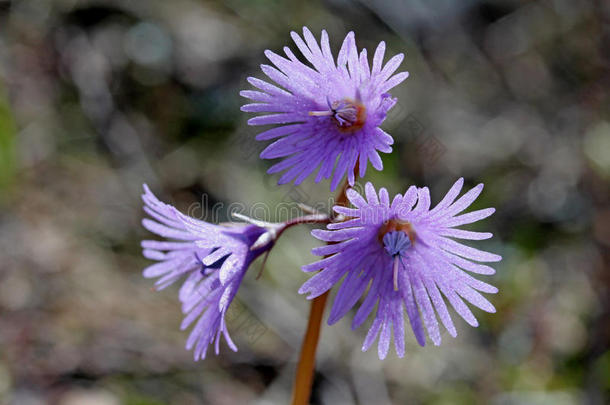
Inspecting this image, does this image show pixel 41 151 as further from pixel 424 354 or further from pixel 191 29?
pixel 424 354

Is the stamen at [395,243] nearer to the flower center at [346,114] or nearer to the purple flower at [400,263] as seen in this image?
the purple flower at [400,263]

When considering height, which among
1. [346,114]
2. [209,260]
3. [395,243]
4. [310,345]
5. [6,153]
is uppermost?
[6,153]

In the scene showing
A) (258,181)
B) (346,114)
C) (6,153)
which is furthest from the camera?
(258,181)

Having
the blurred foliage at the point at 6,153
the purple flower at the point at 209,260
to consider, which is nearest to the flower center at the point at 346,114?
the purple flower at the point at 209,260

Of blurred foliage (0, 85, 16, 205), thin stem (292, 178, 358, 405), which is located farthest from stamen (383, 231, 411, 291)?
blurred foliage (0, 85, 16, 205)

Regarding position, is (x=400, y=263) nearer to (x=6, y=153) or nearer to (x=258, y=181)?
(x=258, y=181)
